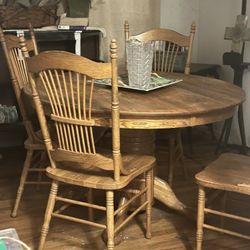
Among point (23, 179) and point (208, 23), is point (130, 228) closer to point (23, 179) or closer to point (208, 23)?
point (23, 179)

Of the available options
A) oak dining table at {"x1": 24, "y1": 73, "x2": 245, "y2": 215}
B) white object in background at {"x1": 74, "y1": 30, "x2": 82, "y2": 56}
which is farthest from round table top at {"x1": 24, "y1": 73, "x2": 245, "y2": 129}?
white object in background at {"x1": 74, "y1": 30, "x2": 82, "y2": 56}

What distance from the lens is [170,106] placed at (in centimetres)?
193

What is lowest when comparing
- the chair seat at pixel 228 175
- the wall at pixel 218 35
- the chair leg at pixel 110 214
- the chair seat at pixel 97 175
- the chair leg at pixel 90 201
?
the chair leg at pixel 90 201

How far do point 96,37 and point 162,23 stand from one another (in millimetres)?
805

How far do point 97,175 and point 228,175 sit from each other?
0.62 metres

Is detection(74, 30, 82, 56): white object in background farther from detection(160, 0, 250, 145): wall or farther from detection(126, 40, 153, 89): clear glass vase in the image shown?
detection(126, 40, 153, 89): clear glass vase

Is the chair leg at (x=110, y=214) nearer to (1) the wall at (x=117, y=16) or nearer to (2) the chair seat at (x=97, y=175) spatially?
(2) the chair seat at (x=97, y=175)

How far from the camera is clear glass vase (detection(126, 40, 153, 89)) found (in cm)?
219

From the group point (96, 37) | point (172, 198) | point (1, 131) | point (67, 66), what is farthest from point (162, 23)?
point (67, 66)

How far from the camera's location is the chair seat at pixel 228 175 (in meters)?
1.89

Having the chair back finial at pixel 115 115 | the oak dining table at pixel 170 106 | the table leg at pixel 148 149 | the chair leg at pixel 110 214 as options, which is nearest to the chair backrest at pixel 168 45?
the oak dining table at pixel 170 106

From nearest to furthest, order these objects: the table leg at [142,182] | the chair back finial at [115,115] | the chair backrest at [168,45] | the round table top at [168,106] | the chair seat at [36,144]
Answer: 1. the chair back finial at [115,115]
2. the round table top at [168,106]
3. the table leg at [142,182]
4. the chair seat at [36,144]
5. the chair backrest at [168,45]

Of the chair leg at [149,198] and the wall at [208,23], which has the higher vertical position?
the wall at [208,23]

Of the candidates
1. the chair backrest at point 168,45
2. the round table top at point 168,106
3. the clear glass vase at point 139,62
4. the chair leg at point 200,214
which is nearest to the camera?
the round table top at point 168,106
